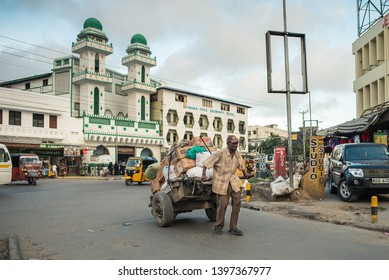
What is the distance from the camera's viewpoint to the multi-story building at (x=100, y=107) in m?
37.3

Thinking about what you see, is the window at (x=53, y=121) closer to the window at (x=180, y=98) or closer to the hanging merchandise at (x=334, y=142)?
the window at (x=180, y=98)

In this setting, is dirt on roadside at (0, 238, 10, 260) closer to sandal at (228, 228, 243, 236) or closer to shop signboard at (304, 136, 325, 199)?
sandal at (228, 228, 243, 236)

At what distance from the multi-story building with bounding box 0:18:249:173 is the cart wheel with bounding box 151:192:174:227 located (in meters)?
29.9

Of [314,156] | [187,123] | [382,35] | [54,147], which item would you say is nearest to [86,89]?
[54,147]

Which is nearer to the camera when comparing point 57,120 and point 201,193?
point 201,193

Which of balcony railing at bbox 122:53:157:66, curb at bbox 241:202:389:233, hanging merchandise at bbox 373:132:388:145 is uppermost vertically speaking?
balcony railing at bbox 122:53:157:66

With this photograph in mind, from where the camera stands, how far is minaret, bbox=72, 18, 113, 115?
4134cm

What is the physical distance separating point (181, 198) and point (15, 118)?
32.7 meters

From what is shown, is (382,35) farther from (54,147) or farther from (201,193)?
(54,147)

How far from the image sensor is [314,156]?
13.0 metres

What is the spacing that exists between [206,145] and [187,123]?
151 ft

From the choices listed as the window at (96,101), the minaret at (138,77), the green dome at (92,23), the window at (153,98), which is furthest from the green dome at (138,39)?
the window at (96,101)

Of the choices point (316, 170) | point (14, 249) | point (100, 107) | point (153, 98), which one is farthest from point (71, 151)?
point (14, 249)

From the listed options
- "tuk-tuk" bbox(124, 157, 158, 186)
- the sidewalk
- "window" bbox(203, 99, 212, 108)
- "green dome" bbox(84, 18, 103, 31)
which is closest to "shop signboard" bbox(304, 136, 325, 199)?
the sidewalk
